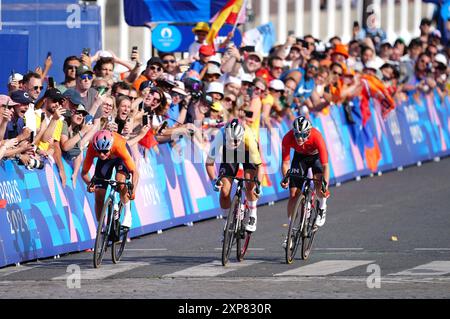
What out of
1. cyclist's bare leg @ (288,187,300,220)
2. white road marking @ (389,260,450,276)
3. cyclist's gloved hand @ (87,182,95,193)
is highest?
cyclist's gloved hand @ (87,182,95,193)

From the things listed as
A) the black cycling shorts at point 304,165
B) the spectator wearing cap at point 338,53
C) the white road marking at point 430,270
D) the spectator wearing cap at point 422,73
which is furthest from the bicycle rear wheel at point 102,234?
the spectator wearing cap at point 422,73

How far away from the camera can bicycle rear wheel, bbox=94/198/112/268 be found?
54.3ft

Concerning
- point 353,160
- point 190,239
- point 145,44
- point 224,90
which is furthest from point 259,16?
point 190,239

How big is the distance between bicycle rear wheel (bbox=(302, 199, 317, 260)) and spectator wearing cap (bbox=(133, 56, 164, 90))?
3983mm

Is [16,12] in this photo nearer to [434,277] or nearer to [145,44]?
[434,277]

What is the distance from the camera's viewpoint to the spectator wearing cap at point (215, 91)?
21531 mm

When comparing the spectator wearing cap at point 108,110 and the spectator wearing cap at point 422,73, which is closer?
the spectator wearing cap at point 108,110

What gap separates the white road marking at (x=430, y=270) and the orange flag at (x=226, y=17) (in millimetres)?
8594

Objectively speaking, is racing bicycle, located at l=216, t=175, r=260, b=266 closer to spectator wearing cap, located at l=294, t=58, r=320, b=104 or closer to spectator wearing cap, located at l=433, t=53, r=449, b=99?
spectator wearing cap, located at l=294, t=58, r=320, b=104

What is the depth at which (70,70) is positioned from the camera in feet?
64.8

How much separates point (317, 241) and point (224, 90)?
4.13m

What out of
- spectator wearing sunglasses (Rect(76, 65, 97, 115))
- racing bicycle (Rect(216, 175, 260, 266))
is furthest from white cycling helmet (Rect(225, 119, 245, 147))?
spectator wearing sunglasses (Rect(76, 65, 97, 115))

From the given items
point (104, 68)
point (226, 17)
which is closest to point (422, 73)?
point (226, 17)

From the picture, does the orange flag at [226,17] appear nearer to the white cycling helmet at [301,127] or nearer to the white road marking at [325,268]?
the white cycling helmet at [301,127]
